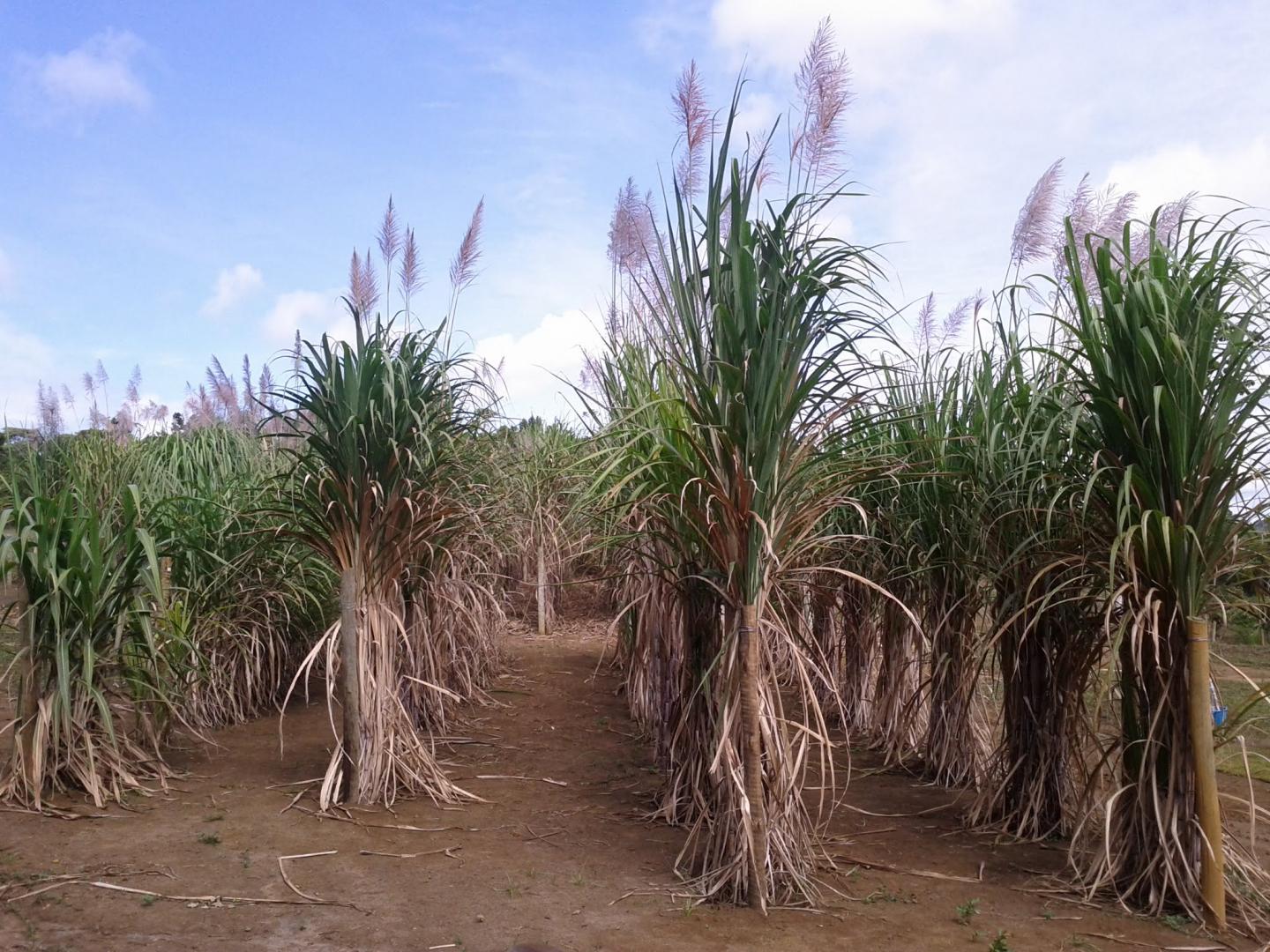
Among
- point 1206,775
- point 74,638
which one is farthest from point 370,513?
point 1206,775

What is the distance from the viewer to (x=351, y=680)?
494 cm

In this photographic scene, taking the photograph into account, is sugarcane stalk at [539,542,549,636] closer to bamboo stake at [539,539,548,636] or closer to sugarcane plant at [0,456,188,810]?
bamboo stake at [539,539,548,636]

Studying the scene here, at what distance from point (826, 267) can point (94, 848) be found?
3.86 metres

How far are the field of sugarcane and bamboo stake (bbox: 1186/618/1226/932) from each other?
11 mm

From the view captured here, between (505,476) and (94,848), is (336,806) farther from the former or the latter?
(505,476)

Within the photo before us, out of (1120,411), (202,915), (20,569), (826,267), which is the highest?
(826,267)

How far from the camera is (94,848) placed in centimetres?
424

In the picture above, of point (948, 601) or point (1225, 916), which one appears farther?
point (948, 601)

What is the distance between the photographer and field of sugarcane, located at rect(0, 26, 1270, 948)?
361 cm

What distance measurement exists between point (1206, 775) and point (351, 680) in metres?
3.68

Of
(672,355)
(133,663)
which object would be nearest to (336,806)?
(133,663)

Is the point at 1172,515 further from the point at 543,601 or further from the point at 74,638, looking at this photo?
the point at 543,601

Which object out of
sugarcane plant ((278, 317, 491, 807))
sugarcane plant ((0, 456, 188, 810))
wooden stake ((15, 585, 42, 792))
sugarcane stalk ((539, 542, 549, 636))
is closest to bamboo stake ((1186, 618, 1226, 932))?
sugarcane plant ((278, 317, 491, 807))

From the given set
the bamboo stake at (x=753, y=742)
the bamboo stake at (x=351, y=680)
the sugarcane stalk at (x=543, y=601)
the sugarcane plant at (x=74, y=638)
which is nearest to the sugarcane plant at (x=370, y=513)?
the bamboo stake at (x=351, y=680)
